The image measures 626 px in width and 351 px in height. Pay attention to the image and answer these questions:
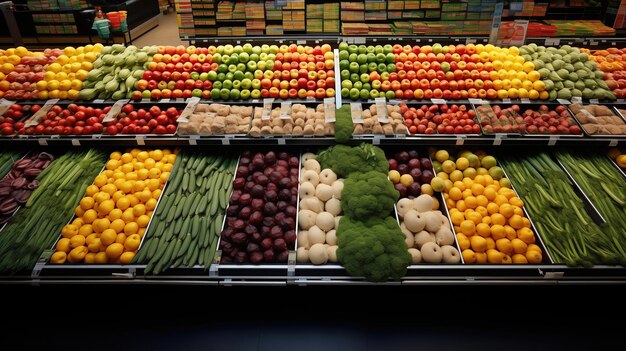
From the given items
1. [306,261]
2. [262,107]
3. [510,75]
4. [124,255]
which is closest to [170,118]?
[262,107]

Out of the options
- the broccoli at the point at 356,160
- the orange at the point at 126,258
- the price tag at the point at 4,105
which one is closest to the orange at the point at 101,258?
the orange at the point at 126,258

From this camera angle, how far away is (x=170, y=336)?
2908 millimetres

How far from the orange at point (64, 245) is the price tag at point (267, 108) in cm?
188

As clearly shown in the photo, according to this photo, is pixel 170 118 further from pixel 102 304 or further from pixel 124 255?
pixel 102 304

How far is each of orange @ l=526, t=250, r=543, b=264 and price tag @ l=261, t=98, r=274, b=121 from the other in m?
2.45

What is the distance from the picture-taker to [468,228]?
293 centimetres

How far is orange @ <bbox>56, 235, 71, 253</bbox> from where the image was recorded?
9.33 ft

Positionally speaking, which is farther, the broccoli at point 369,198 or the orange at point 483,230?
the orange at point 483,230

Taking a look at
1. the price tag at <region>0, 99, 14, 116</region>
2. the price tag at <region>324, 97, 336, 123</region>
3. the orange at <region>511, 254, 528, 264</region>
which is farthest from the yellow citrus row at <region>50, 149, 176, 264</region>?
the orange at <region>511, 254, 528, 264</region>

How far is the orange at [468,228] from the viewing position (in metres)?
2.93

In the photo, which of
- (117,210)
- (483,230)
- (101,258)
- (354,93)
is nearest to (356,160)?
(354,93)

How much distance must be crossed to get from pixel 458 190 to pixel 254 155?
1889 millimetres

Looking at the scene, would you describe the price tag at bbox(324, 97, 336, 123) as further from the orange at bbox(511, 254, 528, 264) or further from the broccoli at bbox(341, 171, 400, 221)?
the orange at bbox(511, 254, 528, 264)

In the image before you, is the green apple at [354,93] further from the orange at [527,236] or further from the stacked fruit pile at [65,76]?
the stacked fruit pile at [65,76]
